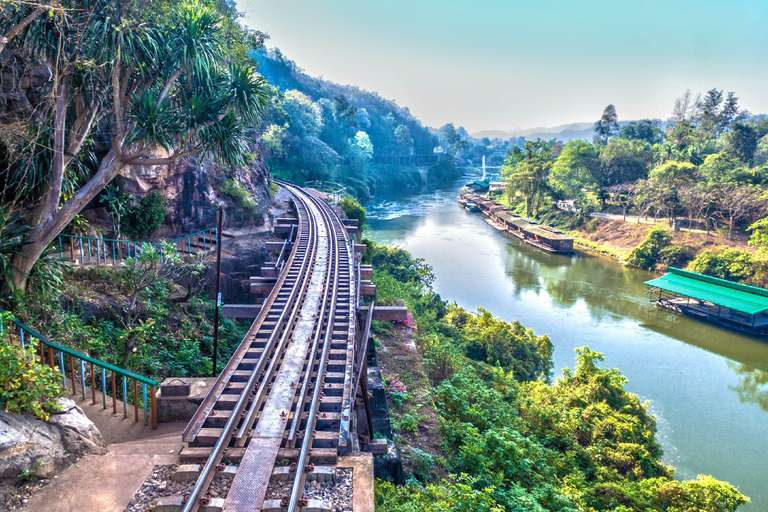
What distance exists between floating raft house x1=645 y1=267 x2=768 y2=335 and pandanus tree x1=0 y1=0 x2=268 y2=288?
27168 mm

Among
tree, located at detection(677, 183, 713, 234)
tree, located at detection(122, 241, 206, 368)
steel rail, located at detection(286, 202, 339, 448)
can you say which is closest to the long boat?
tree, located at detection(677, 183, 713, 234)

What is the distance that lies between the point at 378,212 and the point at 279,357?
176 feet

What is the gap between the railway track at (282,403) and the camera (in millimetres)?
5820

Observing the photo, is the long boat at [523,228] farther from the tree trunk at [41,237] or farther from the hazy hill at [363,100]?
the tree trunk at [41,237]

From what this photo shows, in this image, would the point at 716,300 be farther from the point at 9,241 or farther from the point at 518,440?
the point at 9,241

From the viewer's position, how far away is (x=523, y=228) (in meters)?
49.5

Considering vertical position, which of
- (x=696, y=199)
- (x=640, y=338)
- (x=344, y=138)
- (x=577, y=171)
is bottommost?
(x=640, y=338)

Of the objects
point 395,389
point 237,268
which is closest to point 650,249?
point 395,389

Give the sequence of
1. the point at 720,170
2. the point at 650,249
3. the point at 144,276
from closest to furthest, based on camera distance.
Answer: the point at 144,276 → the point at 650,249 → the point at 720,170

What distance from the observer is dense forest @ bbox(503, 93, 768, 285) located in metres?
37.5

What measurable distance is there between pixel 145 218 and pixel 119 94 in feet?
20.3

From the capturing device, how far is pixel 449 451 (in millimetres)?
10172

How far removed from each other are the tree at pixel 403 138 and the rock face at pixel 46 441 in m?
97.0

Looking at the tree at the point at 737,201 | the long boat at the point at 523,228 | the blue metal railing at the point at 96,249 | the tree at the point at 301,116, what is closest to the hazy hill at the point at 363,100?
the tree at the point at 301,116
